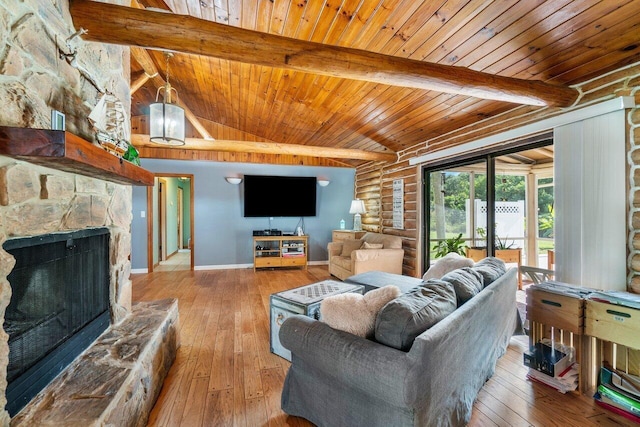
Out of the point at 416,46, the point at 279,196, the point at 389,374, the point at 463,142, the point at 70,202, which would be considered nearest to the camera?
the point at 389,374

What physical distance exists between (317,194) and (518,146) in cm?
419

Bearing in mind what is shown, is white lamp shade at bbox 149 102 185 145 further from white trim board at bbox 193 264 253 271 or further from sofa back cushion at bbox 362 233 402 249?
white trim board at bbox 193 264 253 271

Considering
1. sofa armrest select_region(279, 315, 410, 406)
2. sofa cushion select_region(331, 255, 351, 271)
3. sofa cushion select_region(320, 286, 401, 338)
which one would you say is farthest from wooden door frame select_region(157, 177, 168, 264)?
sofa cushion select_region(320, 286, 401, 338)

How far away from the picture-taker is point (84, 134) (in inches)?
65.4

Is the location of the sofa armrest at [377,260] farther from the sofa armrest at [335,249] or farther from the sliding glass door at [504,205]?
the sofa armrest at [335,249]

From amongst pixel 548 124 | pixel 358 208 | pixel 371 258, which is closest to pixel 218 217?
pixel 358 208

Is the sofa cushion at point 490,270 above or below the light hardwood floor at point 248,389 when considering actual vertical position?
above

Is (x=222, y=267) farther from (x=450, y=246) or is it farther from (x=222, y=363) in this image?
(x=450, y=246)

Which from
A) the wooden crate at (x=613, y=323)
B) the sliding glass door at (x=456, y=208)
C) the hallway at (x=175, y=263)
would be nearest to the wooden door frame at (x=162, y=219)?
the hallway at (x=175, y=263)

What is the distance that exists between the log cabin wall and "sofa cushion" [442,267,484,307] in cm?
124

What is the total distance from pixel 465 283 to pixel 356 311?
84 cm

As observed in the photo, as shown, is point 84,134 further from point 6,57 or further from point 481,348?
point 481,348

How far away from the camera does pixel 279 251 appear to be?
18.9 feet

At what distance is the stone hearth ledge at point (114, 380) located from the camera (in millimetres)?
1146
